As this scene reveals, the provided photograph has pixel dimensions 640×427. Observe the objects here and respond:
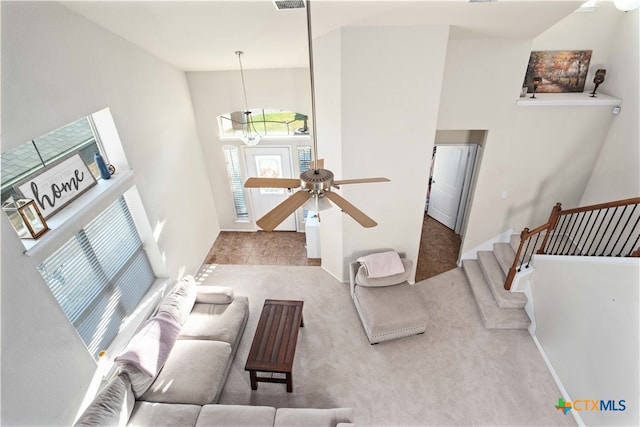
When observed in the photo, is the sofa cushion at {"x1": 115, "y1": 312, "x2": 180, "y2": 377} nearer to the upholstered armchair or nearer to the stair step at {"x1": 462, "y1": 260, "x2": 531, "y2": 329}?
the upholstered armchair

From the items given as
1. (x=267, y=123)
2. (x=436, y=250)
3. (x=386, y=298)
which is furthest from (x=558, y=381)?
(x=267, y=123)

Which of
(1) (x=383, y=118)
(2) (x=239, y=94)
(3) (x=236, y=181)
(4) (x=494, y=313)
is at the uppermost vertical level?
(2) (x=239, y=94)

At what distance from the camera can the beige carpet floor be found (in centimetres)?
351

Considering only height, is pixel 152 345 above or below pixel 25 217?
below

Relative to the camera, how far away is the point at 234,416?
3.08 m

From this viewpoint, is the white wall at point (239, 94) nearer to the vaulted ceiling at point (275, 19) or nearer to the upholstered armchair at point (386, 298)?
the vaulted ceiling at point (275, 19)

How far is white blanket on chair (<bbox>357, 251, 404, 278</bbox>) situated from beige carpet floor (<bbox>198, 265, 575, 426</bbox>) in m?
0.69

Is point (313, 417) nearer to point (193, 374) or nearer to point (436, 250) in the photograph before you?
point (193, 374)

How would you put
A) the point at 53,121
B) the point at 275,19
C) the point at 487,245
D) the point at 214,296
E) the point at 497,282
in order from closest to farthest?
the point at 53,121 < the point at 275,19 < the point at 214,296 < the point at 497,282 < the point at 487,245

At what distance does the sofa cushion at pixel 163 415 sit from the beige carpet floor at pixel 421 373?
58 centimetres

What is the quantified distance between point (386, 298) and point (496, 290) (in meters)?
1.55

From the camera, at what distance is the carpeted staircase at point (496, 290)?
14.3 feet

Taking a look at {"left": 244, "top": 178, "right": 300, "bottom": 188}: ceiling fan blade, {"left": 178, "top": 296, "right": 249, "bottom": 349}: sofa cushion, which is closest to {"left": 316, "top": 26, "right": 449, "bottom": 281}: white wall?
{"left": 178, "top": 296, "right": 249, "bottom": 349}: sofa cushion

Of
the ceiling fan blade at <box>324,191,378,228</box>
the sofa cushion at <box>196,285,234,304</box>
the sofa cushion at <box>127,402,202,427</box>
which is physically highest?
the ceiling fan blade at <box>324,191,378,228</box>
